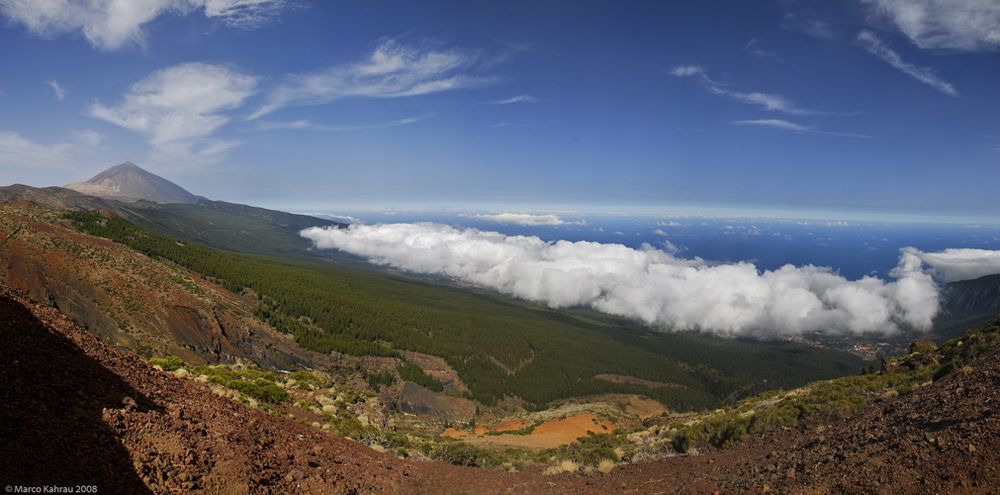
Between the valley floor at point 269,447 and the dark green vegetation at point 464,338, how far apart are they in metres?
50.1

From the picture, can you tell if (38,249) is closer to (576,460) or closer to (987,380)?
(576,460)

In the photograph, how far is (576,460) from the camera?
1869 centimetres

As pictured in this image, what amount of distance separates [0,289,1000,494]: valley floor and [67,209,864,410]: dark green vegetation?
5010cm

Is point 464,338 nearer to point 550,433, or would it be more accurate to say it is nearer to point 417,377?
point 417,377

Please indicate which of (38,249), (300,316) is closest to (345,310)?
(300,316)

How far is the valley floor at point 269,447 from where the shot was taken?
6918mm

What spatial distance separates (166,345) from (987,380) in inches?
1759

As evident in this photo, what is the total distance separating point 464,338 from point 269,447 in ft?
319

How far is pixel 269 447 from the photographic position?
33.9 ft

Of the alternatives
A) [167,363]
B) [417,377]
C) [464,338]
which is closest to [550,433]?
[167,363]

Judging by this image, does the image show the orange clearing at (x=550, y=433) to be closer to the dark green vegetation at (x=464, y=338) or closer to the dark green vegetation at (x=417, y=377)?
the dark green vegetation at (x=417, y=377)
